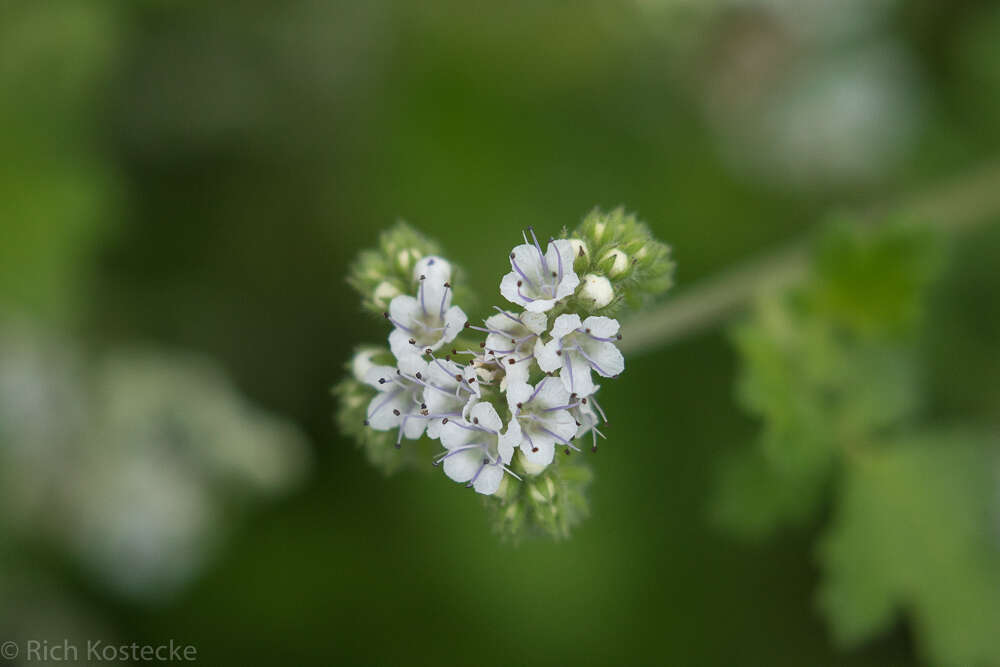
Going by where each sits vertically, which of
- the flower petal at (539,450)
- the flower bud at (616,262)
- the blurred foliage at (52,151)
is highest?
the blurred foliage at (52,151)

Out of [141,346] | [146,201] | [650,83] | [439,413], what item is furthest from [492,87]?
[439,413]

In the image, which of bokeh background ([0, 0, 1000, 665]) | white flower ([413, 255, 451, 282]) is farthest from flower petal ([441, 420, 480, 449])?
bokeh background ([0, 0, 1000, 665])

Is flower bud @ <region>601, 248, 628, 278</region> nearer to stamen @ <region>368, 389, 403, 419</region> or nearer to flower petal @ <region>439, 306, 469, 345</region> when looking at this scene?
flower petal @ <region>439, 306, 469, 345</region>

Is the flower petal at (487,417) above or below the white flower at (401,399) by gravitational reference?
below

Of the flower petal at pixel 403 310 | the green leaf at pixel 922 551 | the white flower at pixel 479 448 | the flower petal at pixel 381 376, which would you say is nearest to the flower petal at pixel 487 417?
the white flower at pixel 479 448

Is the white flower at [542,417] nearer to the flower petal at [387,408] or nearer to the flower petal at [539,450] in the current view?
the flower petal at [539,450]

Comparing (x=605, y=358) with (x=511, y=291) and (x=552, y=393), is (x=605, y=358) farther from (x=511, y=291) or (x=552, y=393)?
(x=511, y=291)
